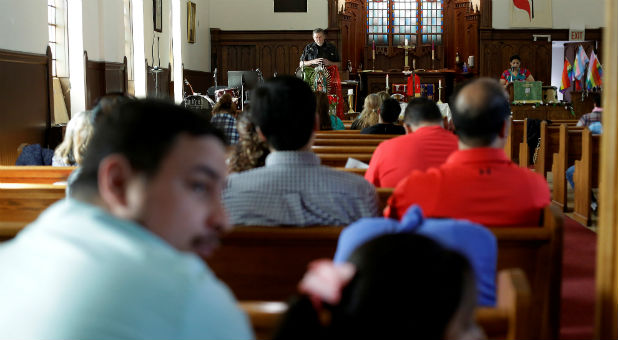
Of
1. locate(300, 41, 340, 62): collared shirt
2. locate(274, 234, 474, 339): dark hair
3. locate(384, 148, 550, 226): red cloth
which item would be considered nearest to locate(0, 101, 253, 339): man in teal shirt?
locate(274, 234, 474, 339): dark hair

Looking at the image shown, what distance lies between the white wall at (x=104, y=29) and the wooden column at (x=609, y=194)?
30.1ft

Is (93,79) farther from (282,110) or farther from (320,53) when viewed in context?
(282,110)

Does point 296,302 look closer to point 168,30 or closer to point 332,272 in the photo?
point 332,272

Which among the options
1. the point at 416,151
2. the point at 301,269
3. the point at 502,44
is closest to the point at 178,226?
the point at 301,269

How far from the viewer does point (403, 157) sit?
3838mm

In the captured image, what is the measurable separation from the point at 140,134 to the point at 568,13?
17013 millimetres

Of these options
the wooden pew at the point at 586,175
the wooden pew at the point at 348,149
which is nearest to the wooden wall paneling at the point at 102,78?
the wooden pew at the point at 348,149

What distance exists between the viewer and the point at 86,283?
95 centimetres

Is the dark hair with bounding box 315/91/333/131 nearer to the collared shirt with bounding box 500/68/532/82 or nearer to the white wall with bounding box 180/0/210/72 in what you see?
the collared shirt with bounding box 500/68/532/82

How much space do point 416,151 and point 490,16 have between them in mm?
13761

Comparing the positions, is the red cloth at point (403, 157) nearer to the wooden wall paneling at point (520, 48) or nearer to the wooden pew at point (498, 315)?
the wooden pew at point (498, 315)

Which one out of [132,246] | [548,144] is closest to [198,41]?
[548,144]

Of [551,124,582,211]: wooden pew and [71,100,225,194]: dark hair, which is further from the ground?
[71,100,225,194]: dark hair

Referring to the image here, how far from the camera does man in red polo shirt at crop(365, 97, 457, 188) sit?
3.82 metres
